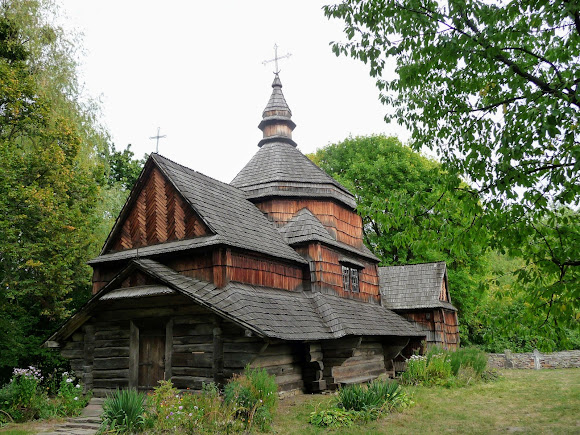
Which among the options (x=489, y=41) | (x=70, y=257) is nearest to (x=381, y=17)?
(x=489, y=41)

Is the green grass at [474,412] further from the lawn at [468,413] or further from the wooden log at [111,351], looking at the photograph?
the wooden log at [111,351]

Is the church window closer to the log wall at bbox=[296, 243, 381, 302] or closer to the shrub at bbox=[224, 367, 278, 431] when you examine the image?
the log wall at bbox=[296, 243, 381, 302]

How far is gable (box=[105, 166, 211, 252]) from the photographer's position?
1409 cm

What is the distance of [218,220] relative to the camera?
46.4ft

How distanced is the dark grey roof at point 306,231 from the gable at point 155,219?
159 inches

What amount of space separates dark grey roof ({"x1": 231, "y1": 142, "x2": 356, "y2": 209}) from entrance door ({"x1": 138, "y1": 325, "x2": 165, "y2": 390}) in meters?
7.06

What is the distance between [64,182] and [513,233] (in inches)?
605

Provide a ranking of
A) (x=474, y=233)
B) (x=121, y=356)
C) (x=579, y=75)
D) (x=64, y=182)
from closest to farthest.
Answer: (x=579, y=75)
(x=474, y=233)
(x=121, y=356)
(x=64, y=182)

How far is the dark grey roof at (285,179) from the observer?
18391 mm

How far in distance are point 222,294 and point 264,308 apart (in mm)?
1170

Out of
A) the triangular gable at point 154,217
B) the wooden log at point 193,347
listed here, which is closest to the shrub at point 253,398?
the wooden log at point 193,347

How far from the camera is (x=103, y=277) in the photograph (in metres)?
15.9

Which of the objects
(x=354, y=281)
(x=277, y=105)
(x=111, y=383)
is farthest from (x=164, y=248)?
(x=277, y=105)

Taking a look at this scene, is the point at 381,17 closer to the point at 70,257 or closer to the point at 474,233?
the point at 474,233
